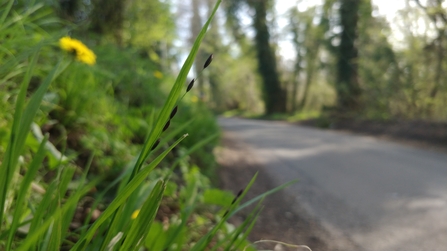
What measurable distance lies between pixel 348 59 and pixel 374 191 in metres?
12.2

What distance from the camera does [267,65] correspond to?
2269 centimetres

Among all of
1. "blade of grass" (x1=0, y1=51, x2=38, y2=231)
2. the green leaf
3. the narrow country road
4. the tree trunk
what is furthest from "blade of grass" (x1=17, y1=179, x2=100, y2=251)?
the tree trunk

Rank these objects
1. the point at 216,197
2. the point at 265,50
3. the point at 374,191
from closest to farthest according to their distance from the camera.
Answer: the point at 216,197, the point at 374,191, the point at 265,50

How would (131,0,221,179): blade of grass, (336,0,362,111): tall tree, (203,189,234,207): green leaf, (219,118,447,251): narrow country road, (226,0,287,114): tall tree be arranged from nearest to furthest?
(131,0,221,179): blade of grass < (203,189,234,207): green leaf < (219,118,447,251): narrow country road < (336,0,362,111): tall tree < (226,0,287,114): tall tree

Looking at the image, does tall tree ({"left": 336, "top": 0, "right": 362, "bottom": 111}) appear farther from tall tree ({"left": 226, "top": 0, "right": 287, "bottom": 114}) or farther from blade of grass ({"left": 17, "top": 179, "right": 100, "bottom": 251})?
blade of grass ({"left": 17, "top": 179, "right": 100, "bottom": 251})

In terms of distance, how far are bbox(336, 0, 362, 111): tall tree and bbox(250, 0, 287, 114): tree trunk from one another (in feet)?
24.0

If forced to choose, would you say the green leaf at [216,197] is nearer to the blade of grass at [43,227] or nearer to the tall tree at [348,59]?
the blade of grass at [43,227]

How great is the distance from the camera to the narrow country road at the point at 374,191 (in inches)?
106

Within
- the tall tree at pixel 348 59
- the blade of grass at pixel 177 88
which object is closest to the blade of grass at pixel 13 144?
the blade of grass at pixel 177 88

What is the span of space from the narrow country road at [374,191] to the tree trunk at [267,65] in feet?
52.0

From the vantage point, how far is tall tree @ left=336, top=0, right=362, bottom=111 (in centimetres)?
1435

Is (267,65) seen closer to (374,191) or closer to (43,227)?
(374,191)

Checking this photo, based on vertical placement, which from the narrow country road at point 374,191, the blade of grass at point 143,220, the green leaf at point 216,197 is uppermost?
the blade of grass at point 143,220

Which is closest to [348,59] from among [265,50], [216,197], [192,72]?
[192,72]
